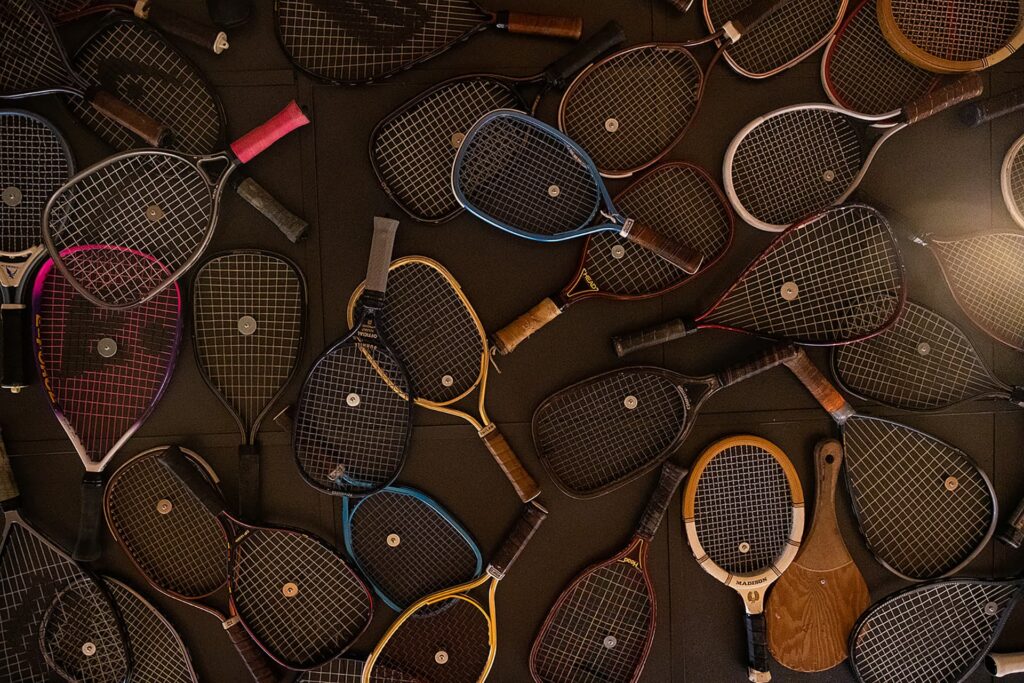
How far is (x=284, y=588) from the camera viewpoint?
2355 millimetres

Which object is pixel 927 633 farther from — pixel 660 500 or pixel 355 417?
pixel 355 417

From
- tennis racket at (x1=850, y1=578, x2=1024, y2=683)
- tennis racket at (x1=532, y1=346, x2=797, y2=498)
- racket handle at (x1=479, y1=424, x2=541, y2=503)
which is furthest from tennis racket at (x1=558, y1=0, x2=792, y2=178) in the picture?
tennis racket at (x1=850, y1=578, x2=1024, y2=683)

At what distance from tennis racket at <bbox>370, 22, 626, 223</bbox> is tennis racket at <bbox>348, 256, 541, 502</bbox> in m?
0.22

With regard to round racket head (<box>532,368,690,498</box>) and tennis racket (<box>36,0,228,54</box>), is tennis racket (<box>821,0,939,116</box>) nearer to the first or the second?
round racket head (<box>532,368,690,498</box>)

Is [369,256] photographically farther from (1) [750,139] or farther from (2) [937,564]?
(2) [937,564]

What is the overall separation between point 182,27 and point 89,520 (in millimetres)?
1729

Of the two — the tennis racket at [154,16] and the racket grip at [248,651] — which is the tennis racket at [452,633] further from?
the tennis racket at [154,16]

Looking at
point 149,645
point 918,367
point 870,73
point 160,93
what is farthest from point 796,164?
point 149,645

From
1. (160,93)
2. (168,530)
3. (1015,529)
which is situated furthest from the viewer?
(1015,529)

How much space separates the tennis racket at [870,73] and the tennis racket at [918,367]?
76 centimetres

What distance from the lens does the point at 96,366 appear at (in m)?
2.32

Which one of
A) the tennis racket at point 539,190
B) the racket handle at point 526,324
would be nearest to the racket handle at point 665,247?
the tennis racket at point 539,190

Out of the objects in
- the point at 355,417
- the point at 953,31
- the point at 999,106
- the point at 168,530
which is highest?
the point at 953,31

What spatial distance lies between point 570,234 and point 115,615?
2127 mm
